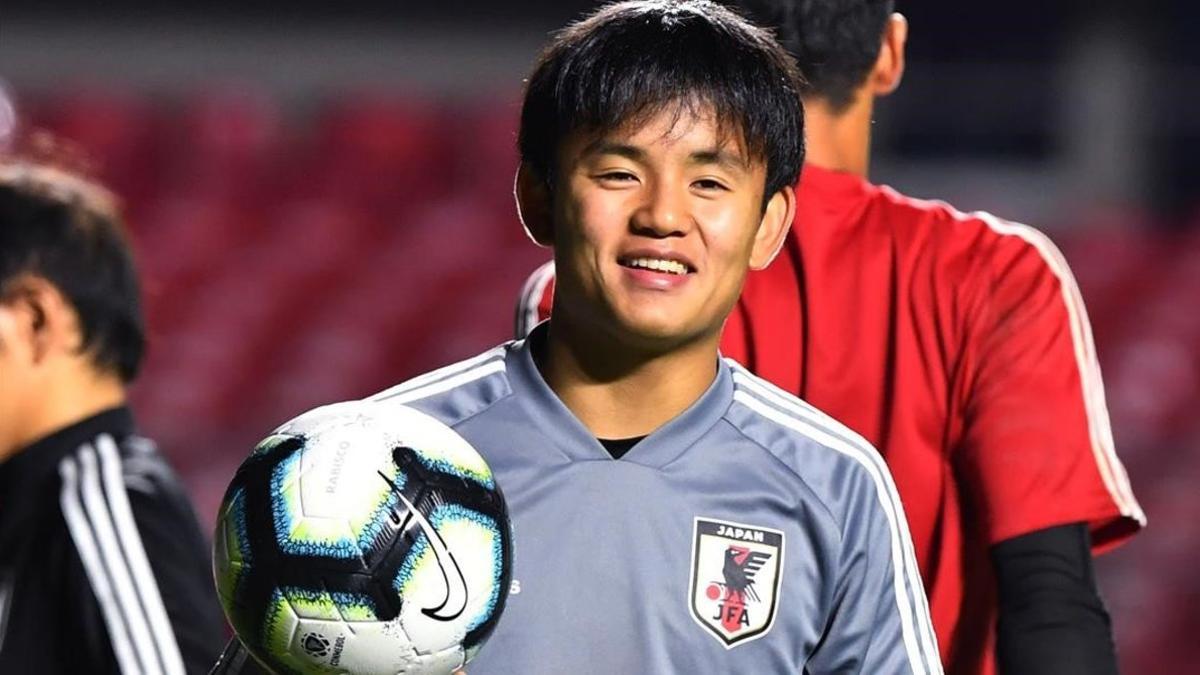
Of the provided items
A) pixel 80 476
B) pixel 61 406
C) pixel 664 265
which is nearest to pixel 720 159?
pixel 664 265

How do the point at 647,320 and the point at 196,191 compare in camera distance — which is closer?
the point at 647,320

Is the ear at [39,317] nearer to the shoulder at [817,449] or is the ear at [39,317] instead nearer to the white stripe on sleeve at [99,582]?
the white stripe on sleeve at [99,582]

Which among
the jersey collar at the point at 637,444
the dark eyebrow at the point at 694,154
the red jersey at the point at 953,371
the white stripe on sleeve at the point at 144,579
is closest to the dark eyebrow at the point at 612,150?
the dark eyebrow at the point at 694,154

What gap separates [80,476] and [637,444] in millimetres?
1040

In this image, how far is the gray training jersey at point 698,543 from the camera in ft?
7.70

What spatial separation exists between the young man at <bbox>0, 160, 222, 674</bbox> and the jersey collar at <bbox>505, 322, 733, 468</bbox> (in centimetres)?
75

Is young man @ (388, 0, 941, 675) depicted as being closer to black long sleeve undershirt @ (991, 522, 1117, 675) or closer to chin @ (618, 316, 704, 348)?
chin @ (618, 316, 704, 348)

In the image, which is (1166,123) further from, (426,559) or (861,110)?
(426,559)

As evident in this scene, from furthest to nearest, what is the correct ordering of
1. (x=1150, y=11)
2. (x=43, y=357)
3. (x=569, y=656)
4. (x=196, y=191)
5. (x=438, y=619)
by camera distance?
(x=1150, y=11) → (x=196, y=191) → (x=43, y=357) → (x=569, y=656) → (x=438, y=619)

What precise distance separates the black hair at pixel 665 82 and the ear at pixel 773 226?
2 centimetres

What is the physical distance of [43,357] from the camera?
3.37m

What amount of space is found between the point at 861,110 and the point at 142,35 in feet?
30.2

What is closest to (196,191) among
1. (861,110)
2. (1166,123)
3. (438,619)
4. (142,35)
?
(142,35)

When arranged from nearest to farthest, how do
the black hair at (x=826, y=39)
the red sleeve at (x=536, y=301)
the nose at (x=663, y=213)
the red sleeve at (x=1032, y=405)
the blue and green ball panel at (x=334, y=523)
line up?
the blue and green ball panel at (x=334, y=523)
the nose at (x=663, y=213)
the red sleeve at (x=1032, y=405)
the red sleeve at (x=536, y=301)
the black hair at (x=826, y=39)
